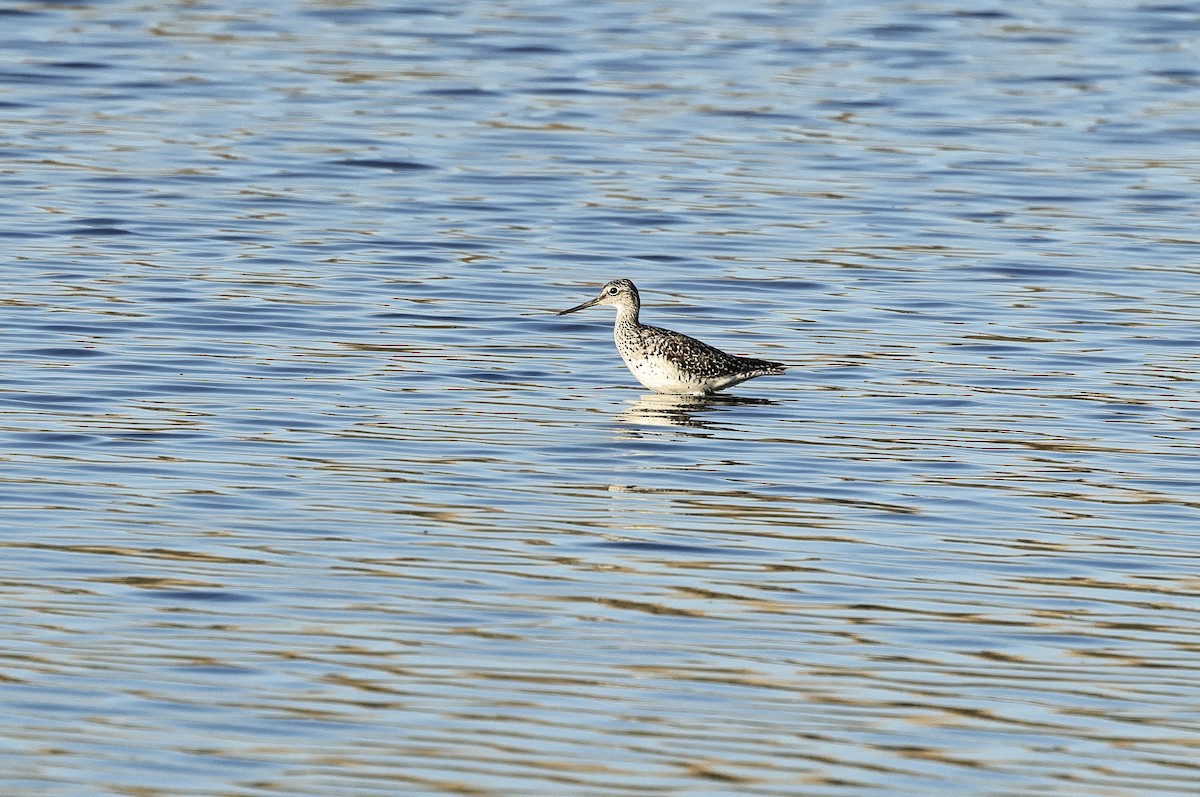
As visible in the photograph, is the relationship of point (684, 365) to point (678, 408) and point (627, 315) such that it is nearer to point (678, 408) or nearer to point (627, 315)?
point (678, 408)

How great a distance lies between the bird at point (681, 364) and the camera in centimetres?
1430

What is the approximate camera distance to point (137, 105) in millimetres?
25625

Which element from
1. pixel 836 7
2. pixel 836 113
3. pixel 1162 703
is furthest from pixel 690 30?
pixel 1162 703

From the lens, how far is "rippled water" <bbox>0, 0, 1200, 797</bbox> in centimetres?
770

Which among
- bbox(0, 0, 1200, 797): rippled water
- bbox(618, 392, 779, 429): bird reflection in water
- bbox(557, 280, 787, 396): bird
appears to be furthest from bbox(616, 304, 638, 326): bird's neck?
bbox(618, 392, 779, 429): bird reflection in water

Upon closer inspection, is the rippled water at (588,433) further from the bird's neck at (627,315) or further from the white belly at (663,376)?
the bird's neck at (627,315)

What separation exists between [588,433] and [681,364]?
1.53m

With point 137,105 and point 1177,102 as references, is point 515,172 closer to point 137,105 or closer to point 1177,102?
point 137,105

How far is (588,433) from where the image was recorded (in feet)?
42.6

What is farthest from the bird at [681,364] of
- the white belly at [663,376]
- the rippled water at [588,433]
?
the rippled water at [588,433]

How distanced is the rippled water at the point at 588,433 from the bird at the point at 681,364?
0.18 metres

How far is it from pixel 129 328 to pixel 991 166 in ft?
36.4

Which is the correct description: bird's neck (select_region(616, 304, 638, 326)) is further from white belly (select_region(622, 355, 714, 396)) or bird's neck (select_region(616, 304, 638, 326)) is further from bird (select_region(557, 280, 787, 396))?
white belly (select_region(622, 355, 714, 396))

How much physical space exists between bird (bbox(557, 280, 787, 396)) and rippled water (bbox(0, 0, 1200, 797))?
0.18m
